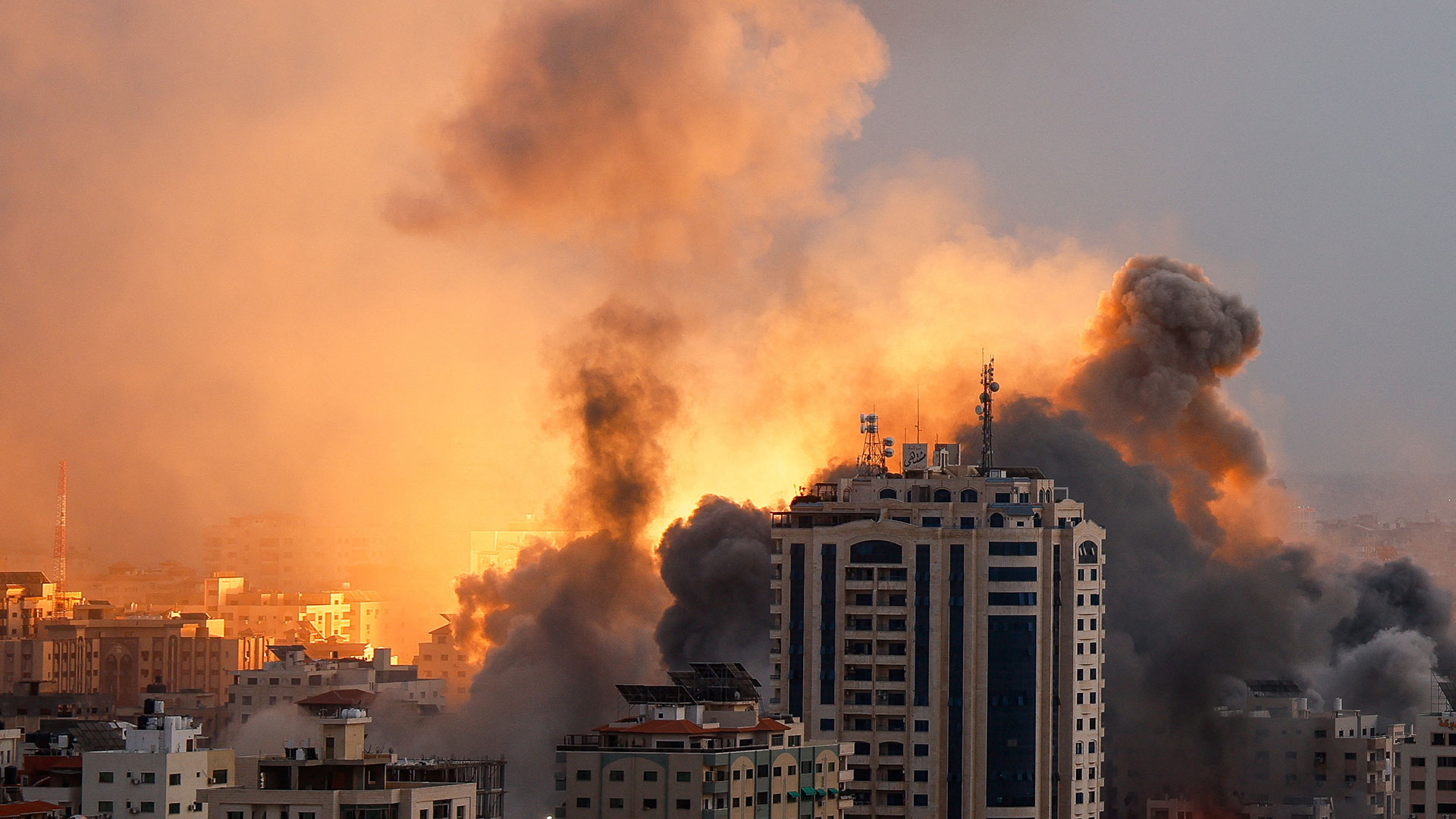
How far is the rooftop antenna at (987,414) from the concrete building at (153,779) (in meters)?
42.6

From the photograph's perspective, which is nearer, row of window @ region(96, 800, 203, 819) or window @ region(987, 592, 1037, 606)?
row of window @ region(96, 800, 203, 819)

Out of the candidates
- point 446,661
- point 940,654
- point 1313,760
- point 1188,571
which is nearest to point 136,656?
point 446,661

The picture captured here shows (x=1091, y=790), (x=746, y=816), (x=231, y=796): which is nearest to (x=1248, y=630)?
(x=1091, y=790)

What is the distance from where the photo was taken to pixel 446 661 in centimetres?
18488

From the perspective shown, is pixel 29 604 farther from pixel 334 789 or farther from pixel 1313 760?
pixel 334 789

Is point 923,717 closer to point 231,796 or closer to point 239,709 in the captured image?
point 231,796

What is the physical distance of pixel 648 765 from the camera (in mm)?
94750

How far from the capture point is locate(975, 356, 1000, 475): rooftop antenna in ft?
407

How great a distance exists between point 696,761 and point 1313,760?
42037 millimetres

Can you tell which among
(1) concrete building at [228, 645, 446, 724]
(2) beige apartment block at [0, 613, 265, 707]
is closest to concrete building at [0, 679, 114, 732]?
(1) concrete building at [228, 645, 446, 724]

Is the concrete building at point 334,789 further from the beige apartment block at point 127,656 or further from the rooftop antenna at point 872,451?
the beige apartment block at point 127,656

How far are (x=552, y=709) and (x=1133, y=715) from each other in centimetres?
2556

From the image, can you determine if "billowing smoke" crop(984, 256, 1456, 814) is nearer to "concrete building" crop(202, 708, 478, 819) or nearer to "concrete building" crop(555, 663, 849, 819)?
"concrete building" crop(555, 663, 849, 819)

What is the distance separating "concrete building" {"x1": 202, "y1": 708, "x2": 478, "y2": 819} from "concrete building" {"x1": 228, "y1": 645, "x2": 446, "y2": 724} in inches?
2694
